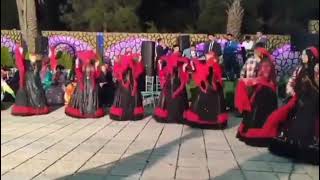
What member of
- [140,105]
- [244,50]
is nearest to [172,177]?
[140,105]

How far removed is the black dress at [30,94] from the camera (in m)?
11.6

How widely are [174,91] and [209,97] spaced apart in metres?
1.07

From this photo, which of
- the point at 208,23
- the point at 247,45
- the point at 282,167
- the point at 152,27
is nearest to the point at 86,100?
the point at 247,45

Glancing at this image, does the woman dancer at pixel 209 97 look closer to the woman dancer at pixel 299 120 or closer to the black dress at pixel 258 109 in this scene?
the black dress at pixel 258 109

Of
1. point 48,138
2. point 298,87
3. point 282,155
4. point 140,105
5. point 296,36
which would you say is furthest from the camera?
point 140,105

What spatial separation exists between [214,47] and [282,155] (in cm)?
674

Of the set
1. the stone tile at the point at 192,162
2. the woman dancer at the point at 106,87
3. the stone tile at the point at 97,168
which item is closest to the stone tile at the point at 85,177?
the stone tile at the point at 97,168

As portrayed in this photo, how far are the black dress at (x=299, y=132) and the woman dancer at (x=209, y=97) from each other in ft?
7.76

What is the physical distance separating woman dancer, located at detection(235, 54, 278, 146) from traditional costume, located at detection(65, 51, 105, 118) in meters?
3.88

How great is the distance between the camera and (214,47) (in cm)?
1409

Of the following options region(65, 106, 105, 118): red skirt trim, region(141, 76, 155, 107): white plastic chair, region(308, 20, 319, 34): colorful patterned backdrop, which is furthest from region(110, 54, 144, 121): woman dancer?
region(308, 20, 319, 34): colorful patterned backdrop

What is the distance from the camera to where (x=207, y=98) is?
405 inches

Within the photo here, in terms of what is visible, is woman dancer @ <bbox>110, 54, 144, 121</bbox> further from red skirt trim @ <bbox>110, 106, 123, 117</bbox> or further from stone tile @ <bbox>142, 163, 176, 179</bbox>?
stone tile @ <bbox>142, 163, 176, 179</bbox>

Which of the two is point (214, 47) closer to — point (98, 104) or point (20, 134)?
point (98, 104)
